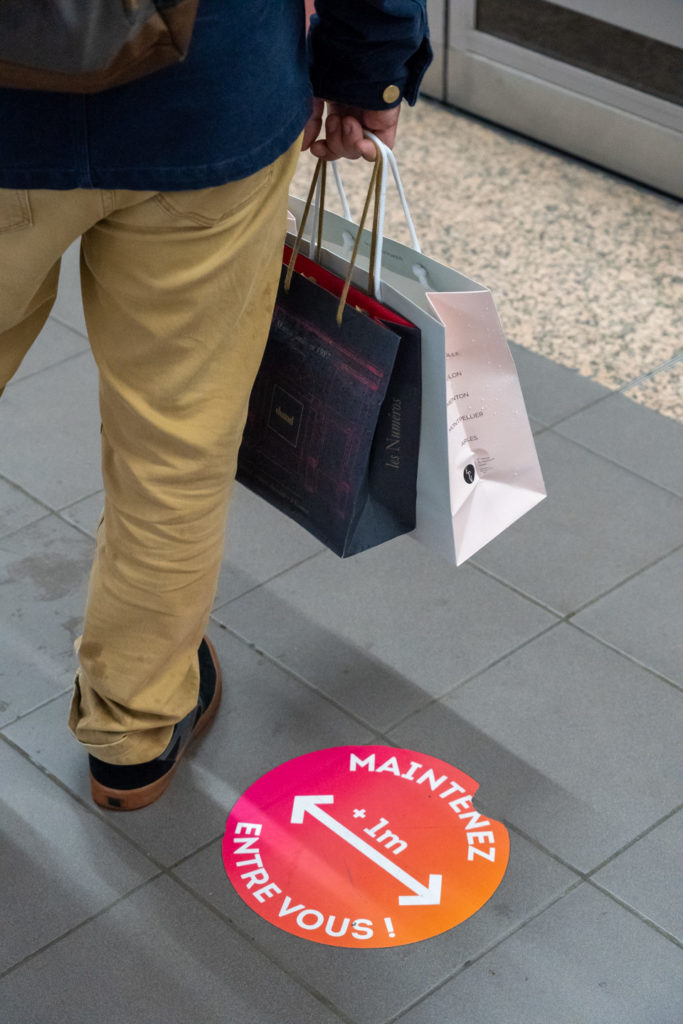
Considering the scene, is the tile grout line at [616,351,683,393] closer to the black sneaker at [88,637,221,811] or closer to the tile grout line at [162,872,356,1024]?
the black sneaker at [88,637,221,811]

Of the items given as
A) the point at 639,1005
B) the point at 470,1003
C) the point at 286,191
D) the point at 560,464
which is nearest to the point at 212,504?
the point at 286,191

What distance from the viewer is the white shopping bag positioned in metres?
1.61

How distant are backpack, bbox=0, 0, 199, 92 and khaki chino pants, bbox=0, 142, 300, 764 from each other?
0.16m

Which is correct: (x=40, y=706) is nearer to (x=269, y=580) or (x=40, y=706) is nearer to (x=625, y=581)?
(x=269, y=580)

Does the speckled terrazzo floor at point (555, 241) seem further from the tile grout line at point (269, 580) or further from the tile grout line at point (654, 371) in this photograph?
the tile grout line at point (269, 580)

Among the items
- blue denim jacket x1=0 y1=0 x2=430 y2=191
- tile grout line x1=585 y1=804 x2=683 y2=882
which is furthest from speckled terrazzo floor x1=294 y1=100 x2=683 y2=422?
blue denim jacket x1=0 y1=0 x2=430 y2=191

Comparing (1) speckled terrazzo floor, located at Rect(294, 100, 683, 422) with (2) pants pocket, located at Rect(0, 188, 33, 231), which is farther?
(1) speckled terrazzo floor, located at Rect(294, 100, 683, 422)

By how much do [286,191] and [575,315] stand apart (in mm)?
1925

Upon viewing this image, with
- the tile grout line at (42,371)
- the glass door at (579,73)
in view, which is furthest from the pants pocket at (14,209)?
the glass door at (579,73)

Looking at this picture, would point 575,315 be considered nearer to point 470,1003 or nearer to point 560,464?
point 560,464

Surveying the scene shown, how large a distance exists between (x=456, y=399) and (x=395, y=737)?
0.64 m

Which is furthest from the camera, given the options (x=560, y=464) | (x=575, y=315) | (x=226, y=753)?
(x=575, y=315)

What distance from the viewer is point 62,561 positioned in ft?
7.82

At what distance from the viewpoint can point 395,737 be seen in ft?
6.61
